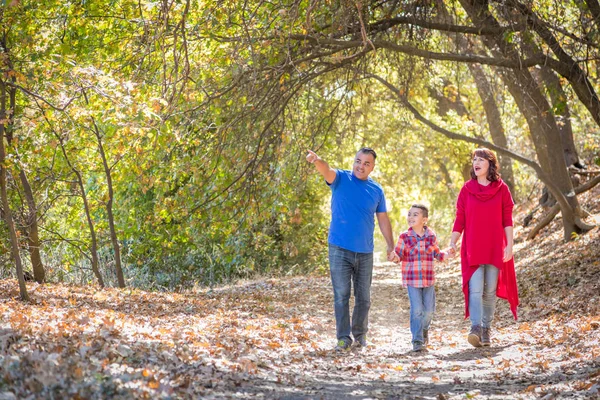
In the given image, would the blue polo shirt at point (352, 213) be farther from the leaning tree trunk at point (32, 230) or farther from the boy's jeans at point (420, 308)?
the leaning tree trunk at point (32, 230)

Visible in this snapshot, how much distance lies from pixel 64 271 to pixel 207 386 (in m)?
11.4

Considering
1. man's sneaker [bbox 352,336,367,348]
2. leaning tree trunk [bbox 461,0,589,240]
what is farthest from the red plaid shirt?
leaning tree trunk [bbox 461,0,589,240]

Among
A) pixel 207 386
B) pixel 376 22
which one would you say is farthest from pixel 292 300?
pixel 207 386

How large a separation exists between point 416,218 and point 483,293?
112cm

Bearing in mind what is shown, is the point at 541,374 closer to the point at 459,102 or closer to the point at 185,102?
the point at 185,102

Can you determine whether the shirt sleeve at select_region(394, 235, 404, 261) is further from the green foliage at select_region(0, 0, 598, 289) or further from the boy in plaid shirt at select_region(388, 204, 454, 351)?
the green foliage at select_region(0, 0, 598, 289)

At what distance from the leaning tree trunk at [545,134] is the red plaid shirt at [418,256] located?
6233 millimetres

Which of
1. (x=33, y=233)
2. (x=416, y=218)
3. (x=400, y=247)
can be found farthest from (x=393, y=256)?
(x=33, y=233)

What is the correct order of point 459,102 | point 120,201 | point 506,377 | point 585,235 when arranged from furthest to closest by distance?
point 459,102 → point 120,201 → point 585,235 → point 506,377

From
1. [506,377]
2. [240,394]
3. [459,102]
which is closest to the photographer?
[240,394]

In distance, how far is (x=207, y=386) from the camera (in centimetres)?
518

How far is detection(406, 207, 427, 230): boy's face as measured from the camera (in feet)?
25.3

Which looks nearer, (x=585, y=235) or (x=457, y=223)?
(x=457, y=223)

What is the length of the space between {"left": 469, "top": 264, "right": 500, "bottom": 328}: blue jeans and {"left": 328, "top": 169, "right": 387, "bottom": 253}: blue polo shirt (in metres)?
1.19
